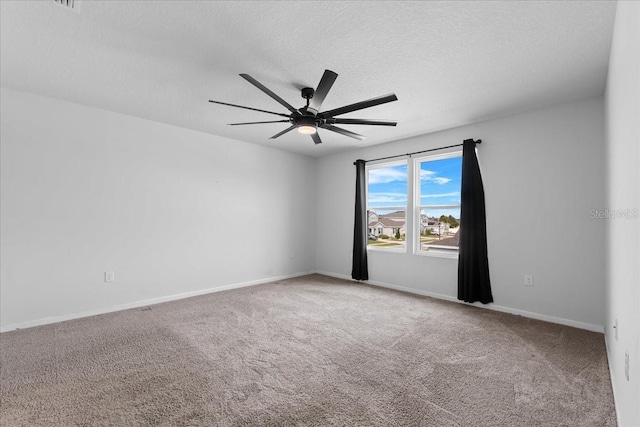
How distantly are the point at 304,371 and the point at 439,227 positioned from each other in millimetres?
3231

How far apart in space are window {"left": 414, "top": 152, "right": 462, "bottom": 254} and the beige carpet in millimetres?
1264

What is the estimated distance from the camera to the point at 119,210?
3.70m

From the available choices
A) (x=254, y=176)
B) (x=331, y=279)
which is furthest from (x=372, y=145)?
(x=331, y=279)

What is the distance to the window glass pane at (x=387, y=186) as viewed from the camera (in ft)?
16.4

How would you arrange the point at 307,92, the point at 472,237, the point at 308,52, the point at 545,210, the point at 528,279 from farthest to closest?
the point at 472,237 → the point at 528,279 → the point at 545,210 → the point at 307,92 → the point at 308,52

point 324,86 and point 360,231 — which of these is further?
point 360,231

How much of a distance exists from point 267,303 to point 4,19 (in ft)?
11.7

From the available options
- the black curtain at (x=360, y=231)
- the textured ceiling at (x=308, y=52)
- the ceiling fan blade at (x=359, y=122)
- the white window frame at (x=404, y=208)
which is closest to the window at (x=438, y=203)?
the white window frame at (x=404, y=208)

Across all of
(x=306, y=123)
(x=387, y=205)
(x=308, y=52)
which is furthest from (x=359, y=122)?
(x=387, y=205)

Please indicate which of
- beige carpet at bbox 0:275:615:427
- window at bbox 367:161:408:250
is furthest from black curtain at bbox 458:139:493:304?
window at bbox 367:161:408:250

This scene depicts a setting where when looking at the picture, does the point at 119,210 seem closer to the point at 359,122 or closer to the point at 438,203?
the point at 359,122

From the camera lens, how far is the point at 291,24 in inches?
78.0

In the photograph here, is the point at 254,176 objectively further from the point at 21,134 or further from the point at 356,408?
the point at 356,408

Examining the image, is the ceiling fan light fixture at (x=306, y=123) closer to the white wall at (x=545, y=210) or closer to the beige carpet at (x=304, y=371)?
the beige carpet at (x=304, y=371)
